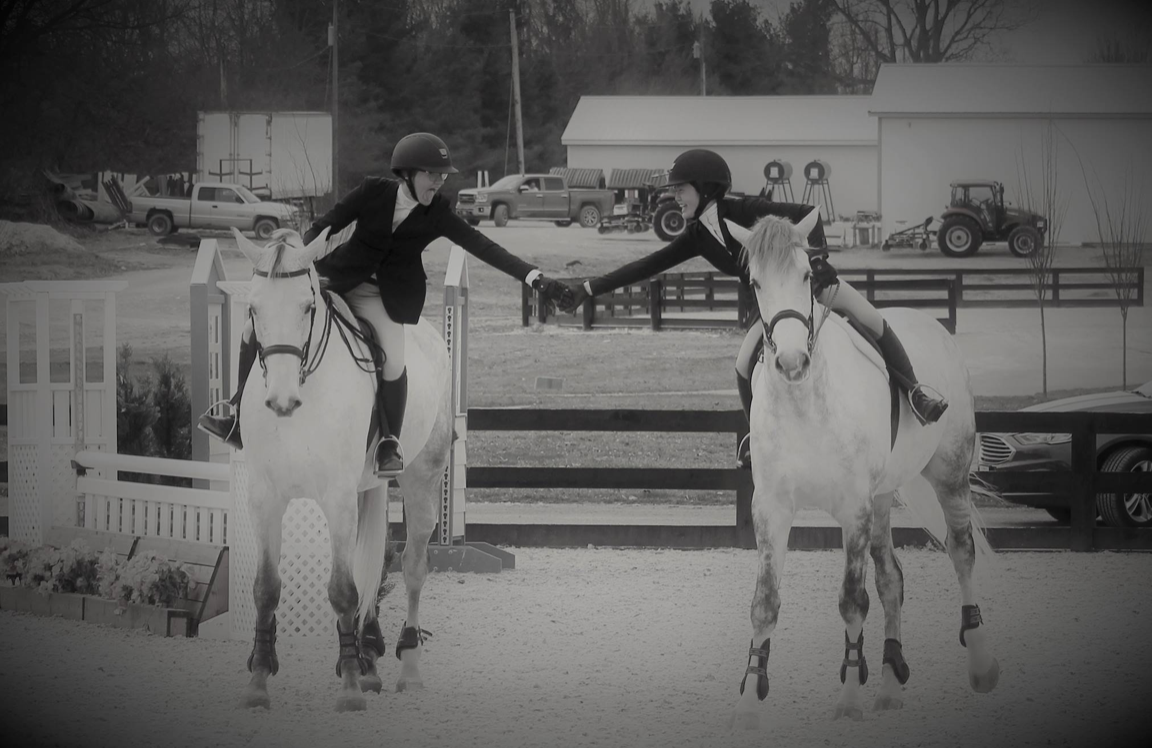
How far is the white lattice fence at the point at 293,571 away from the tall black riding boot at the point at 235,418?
87 centimetres

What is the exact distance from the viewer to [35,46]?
49.7ft

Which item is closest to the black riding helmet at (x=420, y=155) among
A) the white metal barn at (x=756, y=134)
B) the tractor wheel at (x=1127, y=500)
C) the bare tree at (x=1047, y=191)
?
the tractor wheel at (x=1127, y=500)

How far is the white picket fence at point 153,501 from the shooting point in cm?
609

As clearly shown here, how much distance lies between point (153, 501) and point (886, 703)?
3.70 metres

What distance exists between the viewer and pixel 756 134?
3325 cm

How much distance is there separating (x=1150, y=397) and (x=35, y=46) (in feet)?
42.9

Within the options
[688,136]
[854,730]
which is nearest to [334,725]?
[854,730]

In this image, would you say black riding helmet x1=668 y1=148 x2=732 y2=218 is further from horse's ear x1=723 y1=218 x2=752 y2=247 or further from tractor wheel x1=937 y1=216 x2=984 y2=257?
tractor wheel x1=937 y1=216 x2=984 y2=257

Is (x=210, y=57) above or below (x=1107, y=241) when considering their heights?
above

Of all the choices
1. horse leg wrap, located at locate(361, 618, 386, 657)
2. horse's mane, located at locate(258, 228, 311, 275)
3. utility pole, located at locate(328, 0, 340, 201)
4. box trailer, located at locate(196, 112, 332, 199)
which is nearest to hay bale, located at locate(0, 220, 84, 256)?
box trailer, located at locate(196, 112, 332, 199)

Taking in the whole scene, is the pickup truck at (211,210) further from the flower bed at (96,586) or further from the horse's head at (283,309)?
the horse's head at (283,309)

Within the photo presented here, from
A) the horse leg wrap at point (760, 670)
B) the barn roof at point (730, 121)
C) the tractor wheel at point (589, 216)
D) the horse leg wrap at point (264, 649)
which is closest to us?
the horse leg wrap at point (760, 670)

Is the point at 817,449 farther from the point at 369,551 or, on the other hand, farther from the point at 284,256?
the point at 284,256

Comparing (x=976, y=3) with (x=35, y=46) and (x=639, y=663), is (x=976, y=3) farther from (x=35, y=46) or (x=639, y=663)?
(x=639, y=663)
